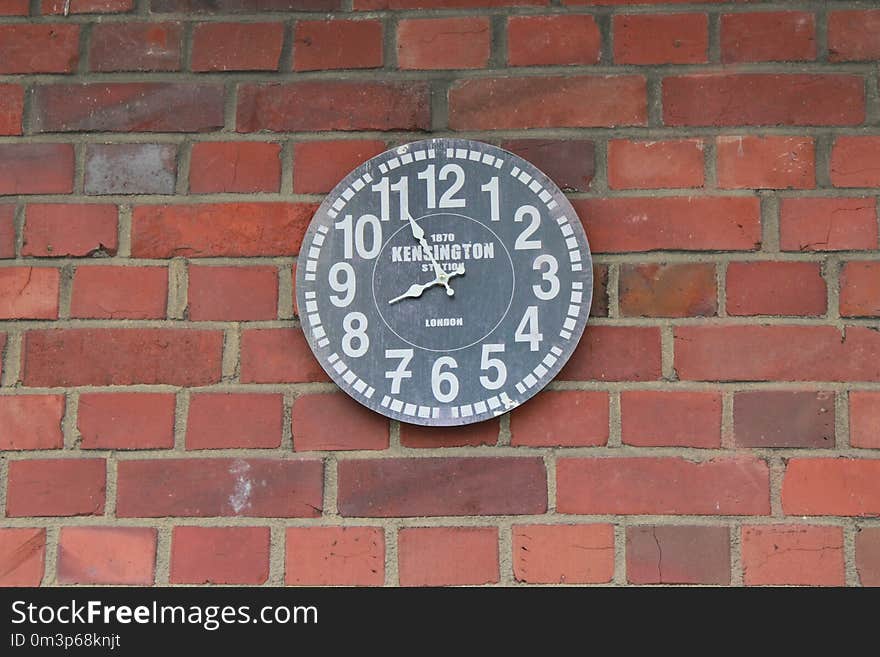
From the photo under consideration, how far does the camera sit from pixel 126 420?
138 centimetres

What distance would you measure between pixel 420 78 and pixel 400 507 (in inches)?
22.2

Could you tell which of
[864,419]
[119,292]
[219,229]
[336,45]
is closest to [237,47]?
[336,45]

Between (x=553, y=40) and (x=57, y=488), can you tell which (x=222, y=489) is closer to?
(x=57, y=488)

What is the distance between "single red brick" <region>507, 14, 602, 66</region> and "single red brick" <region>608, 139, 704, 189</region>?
14 centimetres

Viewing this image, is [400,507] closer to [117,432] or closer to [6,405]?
[117,432]

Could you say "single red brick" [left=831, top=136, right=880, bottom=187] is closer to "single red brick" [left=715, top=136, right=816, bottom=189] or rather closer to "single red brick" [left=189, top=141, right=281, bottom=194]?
"single red brick" [left=715, top=136, right=816, bottom=189]

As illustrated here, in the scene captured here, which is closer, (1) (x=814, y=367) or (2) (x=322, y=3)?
(1) (x=814, y=367)

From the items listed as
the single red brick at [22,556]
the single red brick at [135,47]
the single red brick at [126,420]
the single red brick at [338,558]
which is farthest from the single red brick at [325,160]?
the single red brick at [22,556]

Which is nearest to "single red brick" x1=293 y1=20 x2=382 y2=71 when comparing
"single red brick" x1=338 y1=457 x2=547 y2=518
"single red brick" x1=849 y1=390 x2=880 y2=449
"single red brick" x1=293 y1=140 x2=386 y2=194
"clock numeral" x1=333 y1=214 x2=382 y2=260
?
"single red brick" x1=293 y1=140 x2=386 y2=194

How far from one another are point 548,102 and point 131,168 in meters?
0.56

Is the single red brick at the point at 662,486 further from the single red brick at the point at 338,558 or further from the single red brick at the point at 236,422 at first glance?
the single red brick at the point at 236,422

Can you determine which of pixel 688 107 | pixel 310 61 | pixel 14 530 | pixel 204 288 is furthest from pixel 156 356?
pixel 688 107

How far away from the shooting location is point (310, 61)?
1437mm

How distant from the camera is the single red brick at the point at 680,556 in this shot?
→ 132 centimetres
